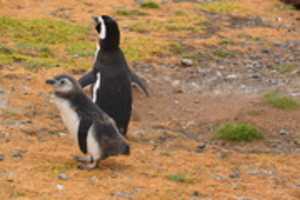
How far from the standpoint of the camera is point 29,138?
7.64 m

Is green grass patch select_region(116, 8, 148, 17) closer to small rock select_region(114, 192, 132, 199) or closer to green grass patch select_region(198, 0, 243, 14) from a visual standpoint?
green grass patch select_region(198, 0, 243, 14)

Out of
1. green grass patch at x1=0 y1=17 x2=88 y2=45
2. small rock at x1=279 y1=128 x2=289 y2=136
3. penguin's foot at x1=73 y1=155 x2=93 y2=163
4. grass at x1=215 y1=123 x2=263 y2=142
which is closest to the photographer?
penguin's foot at x1=73 y1=155 x2=93 y2=163

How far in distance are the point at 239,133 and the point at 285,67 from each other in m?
4.20

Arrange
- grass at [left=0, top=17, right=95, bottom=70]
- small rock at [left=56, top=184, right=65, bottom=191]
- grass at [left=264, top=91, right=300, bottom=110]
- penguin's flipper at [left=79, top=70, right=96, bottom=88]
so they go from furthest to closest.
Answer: grass at [left=0, top=17, right=95, bottom=70] < grass at [left=264, top=91, right=300, bottom=110] < penguin's flipper at [left=79, top=70, right=96, bottom=88] < small rock at [left=56, top=184, right=65, bottom=191]

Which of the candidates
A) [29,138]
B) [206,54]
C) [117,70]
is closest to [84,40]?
[206,54]

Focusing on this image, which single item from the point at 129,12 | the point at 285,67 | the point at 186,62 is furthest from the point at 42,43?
the point at 285,67

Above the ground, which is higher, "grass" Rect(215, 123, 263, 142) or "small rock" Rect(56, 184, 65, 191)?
"small rock" Rect(56, 184, 65, 191)

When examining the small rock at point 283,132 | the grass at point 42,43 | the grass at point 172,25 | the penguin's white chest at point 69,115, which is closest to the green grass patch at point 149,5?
the grass at point 172,25

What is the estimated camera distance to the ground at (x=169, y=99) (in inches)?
260

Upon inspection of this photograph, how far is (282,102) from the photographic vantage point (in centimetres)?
974

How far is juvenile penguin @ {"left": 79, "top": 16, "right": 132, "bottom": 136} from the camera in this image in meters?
8.45

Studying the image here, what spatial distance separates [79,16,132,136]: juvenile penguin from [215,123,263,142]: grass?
1.07 metres

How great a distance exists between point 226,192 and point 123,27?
8225 millimetres

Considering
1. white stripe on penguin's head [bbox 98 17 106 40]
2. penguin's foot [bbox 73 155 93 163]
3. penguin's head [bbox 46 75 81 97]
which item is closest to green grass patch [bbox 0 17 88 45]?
white stripe on penguin's head [bbox 98 17 106 40]
